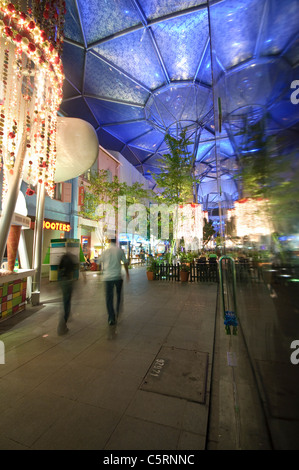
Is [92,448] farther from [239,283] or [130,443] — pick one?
[239,283]

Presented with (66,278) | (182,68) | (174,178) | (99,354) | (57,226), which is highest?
(182,68)

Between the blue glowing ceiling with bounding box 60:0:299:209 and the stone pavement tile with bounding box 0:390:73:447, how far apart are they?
11.8 feet

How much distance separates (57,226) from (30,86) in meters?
11.0

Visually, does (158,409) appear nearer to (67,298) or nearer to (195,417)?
(195,417)

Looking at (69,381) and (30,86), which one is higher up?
(30,86)

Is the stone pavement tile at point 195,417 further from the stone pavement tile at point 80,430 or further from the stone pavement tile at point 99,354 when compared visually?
the stone pavement tile at point 99,354

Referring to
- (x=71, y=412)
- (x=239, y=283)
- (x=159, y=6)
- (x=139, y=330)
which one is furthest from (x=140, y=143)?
(x=71, y=412)

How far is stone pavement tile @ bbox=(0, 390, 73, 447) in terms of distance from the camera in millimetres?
1886

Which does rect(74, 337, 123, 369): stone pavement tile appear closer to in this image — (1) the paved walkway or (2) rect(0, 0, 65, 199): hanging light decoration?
(1) the paved walkway

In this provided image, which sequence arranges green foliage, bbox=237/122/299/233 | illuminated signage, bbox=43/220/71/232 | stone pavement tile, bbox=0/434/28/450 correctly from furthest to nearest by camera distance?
illuminated signage, bbox=43/220/71/232 < stone pavement tile, bbox=0/434/28/450 < green foliage, bbox=237/122/299/233

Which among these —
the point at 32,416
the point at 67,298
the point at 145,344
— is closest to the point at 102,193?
the point at 67,298

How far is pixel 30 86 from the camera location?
5730 mm

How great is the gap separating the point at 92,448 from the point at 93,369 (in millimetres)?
1294

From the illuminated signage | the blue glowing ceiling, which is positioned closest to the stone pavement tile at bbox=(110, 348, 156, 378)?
the blue glowing ceiling
